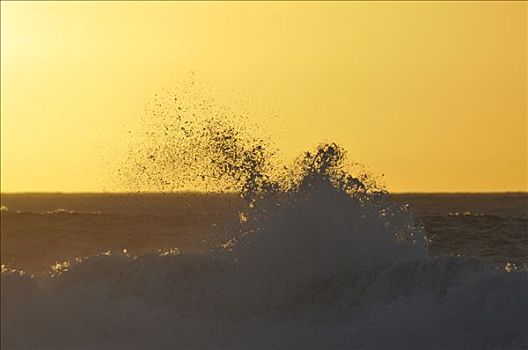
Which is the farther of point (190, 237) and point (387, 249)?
point (190, 237)

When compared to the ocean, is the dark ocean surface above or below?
above

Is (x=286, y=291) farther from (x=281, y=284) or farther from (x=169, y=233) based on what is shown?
(x=169, y=233)

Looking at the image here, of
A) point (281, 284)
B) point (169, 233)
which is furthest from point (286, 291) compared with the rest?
point (169, 233)

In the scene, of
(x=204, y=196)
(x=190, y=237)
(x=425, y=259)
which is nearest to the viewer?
(x=425, y=259)

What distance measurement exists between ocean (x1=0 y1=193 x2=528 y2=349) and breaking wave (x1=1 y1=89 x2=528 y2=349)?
0.03 meters

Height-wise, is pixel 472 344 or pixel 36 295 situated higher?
pixel 36 295

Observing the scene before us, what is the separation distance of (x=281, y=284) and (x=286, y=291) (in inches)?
10.3

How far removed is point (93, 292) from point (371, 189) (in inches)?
205

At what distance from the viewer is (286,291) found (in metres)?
20.0

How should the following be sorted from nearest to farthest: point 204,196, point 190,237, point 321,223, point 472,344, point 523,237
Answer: point 472,344 < point 321,223 < point 204,196 < point 523,237 < point 190,237

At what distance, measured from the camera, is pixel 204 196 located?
79.3 feet

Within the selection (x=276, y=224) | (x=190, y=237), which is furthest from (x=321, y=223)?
(x=190, y=237)

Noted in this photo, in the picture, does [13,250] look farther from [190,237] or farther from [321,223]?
[321,223]

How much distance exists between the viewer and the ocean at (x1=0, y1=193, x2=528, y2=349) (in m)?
17.2
